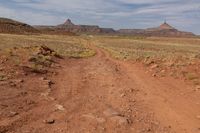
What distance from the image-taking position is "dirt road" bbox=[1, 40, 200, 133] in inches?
336

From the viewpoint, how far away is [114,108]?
10508 mm

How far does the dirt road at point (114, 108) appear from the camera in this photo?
28.0ft

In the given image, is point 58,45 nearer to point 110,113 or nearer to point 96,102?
point 96,102

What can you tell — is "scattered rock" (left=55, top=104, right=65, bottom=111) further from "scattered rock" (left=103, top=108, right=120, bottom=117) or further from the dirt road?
"scattered rock" (left=103, top=108, right=120, bottom=117)

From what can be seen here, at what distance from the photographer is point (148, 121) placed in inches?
371

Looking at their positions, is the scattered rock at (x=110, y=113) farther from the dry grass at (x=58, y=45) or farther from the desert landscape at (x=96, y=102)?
the dry grass at (x=58, y=45)

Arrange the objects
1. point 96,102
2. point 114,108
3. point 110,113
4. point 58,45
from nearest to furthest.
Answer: point 110,113 → point 114,108 → point 96,102 → point 58,45

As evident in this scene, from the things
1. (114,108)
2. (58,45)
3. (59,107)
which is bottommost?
(58,45)

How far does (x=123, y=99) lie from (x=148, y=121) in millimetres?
2529

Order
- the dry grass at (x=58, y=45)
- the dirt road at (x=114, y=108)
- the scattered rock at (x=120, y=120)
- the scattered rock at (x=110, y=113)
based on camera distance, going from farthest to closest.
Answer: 1. the dry grass at (x=58, y=45)
2. the scattered rock at (x=110, y=113)
3. the scattered rock at (x=120, y=120)
4. the dirt road at (x=114, y=108)

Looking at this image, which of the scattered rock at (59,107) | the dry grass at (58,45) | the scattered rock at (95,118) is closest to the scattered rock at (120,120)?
the scattered rock at (95,118)

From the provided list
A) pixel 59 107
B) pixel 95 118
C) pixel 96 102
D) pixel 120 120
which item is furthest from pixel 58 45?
pixel 120 120

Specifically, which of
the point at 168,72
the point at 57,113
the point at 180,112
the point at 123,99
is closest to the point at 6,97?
the point at 57,113

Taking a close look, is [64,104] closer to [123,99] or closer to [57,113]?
[57,113]
